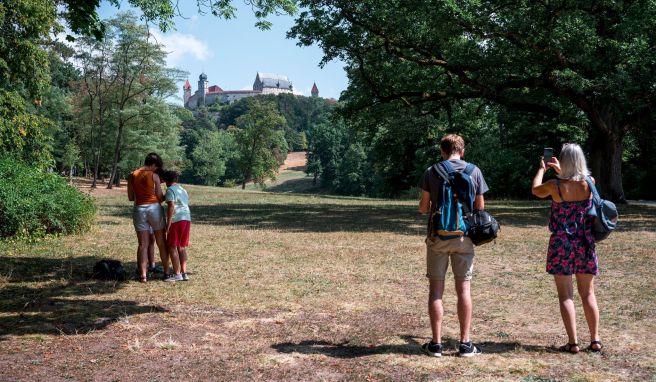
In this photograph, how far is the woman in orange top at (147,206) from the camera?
8266 millimetres

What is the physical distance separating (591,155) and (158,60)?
29.2 m

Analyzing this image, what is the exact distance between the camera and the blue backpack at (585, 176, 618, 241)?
505 centimetres

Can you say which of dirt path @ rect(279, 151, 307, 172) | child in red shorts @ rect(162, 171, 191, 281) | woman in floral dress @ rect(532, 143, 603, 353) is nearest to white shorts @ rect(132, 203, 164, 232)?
child in red shorts @ rect(162, 171, 191, 281)

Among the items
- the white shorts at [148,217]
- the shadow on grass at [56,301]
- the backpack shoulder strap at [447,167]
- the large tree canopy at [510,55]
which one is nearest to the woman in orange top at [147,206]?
the white shorts at [148,217]

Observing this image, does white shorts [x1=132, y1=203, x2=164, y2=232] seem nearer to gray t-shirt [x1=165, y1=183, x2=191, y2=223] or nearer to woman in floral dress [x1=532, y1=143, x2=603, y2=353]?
gray t-shirt [x1=165, y1=183, x2=191, y2=223]

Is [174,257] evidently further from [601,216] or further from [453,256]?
[601,216]

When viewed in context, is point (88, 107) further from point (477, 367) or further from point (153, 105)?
point (477, 367)

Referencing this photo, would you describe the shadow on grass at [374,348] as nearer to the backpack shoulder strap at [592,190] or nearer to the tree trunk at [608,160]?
the backpack shoulder strap at [592,190]

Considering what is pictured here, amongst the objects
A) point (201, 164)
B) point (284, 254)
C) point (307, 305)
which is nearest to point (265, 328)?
point (307, 305)

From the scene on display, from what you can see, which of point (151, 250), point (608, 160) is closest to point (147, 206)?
point (151, 250)

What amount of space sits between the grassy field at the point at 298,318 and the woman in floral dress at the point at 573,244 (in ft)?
1.06

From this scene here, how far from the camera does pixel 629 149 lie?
120ft

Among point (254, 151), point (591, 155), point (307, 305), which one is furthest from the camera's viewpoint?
point (254, 151)

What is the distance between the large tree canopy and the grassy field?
8.96 m
